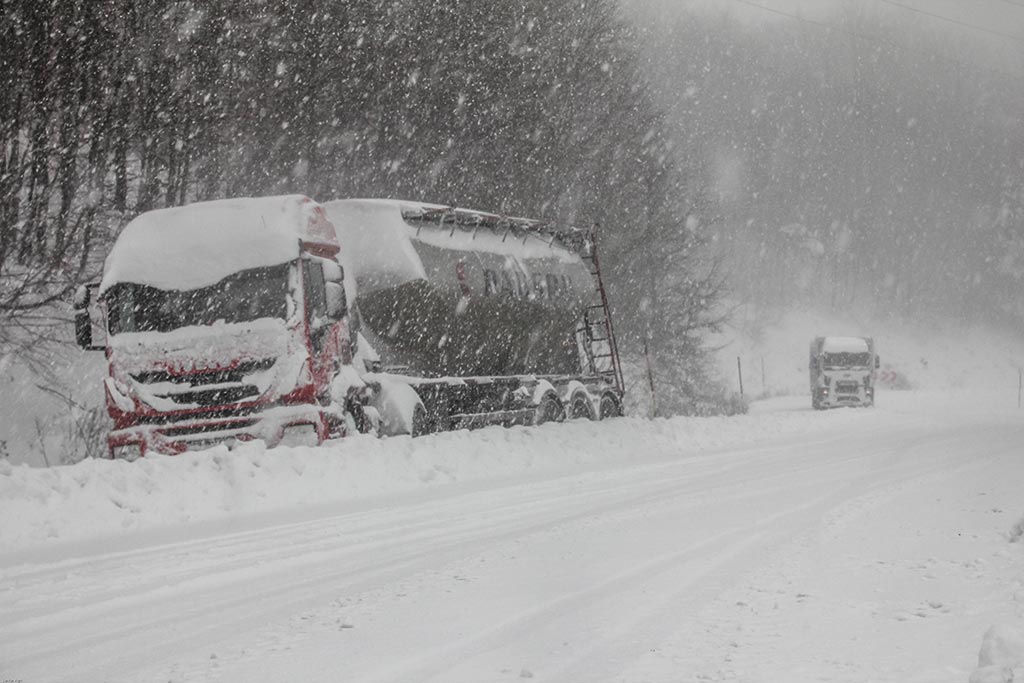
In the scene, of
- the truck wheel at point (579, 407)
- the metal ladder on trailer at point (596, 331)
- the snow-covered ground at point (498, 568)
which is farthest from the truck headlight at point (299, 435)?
the metal ladder on trailer at point (596, 331)

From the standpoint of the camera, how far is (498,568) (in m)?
6.52

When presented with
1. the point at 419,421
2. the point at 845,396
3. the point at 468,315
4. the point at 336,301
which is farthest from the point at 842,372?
the point at 336,301

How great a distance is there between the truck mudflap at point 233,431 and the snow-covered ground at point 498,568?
0.57 metres

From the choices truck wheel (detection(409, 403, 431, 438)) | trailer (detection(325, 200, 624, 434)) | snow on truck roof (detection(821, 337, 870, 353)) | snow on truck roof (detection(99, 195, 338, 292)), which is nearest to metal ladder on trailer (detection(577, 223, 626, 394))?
trailer (detection(325, 200, 624, 434))

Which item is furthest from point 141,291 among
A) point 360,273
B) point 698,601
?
point 698,601

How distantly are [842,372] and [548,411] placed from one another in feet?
68.7

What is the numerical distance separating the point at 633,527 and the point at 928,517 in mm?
2598

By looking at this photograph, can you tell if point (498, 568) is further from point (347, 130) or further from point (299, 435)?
point (347, 130)

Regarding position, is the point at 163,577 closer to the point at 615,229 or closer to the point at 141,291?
the point at 141,291

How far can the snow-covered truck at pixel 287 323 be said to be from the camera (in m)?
11.7

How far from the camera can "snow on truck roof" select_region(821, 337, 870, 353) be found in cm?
3538

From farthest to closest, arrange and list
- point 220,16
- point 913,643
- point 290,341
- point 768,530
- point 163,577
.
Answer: point 220,16 → point 290,341 → point 768,530 → point 163,577 → point 913,643

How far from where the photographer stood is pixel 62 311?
1936cm

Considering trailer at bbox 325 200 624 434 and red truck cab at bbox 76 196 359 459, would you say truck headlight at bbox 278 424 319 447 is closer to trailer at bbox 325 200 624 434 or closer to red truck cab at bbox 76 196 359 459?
red truck cab at bbox 76 196 359 459
